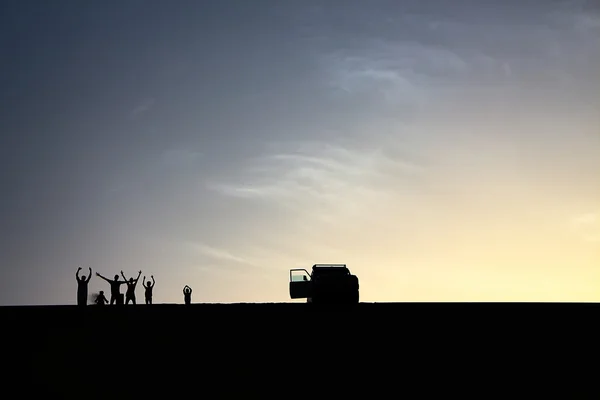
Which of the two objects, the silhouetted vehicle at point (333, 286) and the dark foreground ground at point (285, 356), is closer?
the dark foreground ground at point (285, 356)

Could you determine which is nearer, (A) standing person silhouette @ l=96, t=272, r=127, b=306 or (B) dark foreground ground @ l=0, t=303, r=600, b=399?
(B) dark foreground ground @ l=0, t=303, r=600, b=399

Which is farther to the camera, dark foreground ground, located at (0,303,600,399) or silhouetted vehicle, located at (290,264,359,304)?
silhouetted vehicle, located at (290,264,359,304)

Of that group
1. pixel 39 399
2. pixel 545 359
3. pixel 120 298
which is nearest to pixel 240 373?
pixel 39 399

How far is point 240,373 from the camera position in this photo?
11312 millimetres

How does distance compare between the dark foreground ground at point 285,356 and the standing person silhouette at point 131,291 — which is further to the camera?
the standing person silhouette at point 131,291

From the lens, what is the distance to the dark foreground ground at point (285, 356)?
10320 millimetres

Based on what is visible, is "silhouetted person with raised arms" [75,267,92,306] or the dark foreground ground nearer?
the dark foreground ground

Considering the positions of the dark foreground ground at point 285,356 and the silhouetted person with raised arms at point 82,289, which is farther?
the silhouetted person with raised arms at point 82,289

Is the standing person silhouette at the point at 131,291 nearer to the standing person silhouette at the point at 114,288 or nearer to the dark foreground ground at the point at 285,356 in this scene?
the standing person silhouette at the point at 114,288

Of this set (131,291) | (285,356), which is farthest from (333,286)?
(285,356)

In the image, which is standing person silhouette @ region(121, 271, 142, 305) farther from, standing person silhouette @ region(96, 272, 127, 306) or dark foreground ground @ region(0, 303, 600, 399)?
dark foreground ground @ region(0, 303, 600, 399)

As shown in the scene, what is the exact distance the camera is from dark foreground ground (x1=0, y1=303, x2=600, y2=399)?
10.3 m

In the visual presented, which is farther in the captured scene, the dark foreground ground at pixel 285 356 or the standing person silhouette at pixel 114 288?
the standing person silhouette at pixel 114 288

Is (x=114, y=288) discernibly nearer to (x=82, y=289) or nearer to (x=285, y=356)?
(x=82, y=289)
